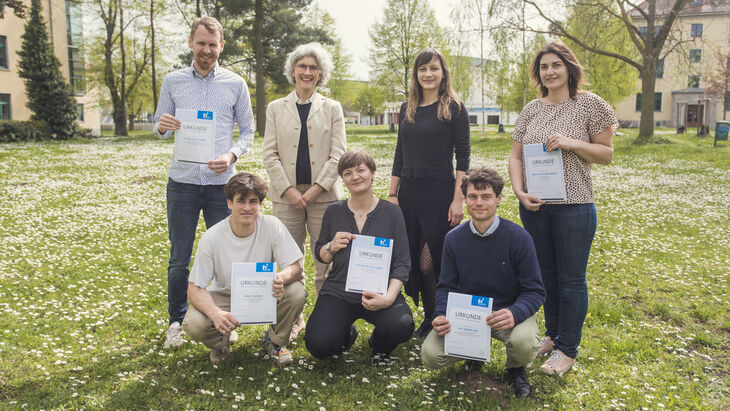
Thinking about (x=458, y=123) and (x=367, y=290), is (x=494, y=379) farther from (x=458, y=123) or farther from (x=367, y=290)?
(x=458, y=123)

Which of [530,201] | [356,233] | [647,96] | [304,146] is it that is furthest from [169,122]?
[647,96]

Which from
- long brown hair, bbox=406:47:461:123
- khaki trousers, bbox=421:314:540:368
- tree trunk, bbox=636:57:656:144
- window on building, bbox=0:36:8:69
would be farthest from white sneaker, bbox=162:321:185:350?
window on building, bbox=0:36:8:69

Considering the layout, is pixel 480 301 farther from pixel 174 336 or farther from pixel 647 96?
pixel 647 96

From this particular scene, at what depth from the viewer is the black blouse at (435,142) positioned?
4.04m

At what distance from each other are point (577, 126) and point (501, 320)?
1.48m

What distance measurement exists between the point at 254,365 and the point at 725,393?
3.25 metres

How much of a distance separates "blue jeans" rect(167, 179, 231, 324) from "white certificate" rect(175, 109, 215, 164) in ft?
0.95

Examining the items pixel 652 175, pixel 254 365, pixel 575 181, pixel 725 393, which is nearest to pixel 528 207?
pixel 575 181

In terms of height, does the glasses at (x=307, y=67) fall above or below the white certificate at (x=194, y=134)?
above

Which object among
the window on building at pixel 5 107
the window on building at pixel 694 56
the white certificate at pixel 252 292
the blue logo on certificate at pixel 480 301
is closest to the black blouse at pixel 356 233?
the white certificate at pixel 252 292

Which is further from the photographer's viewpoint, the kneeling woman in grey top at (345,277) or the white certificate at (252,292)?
the kneeling woman in grey top at (345,277)

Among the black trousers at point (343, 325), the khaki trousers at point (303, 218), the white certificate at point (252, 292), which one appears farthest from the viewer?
the khaki trousers at point (303, 218)

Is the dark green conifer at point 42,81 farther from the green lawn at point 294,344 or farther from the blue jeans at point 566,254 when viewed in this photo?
the blue jeans at point 566,254

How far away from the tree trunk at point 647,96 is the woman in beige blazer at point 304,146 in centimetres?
2051
